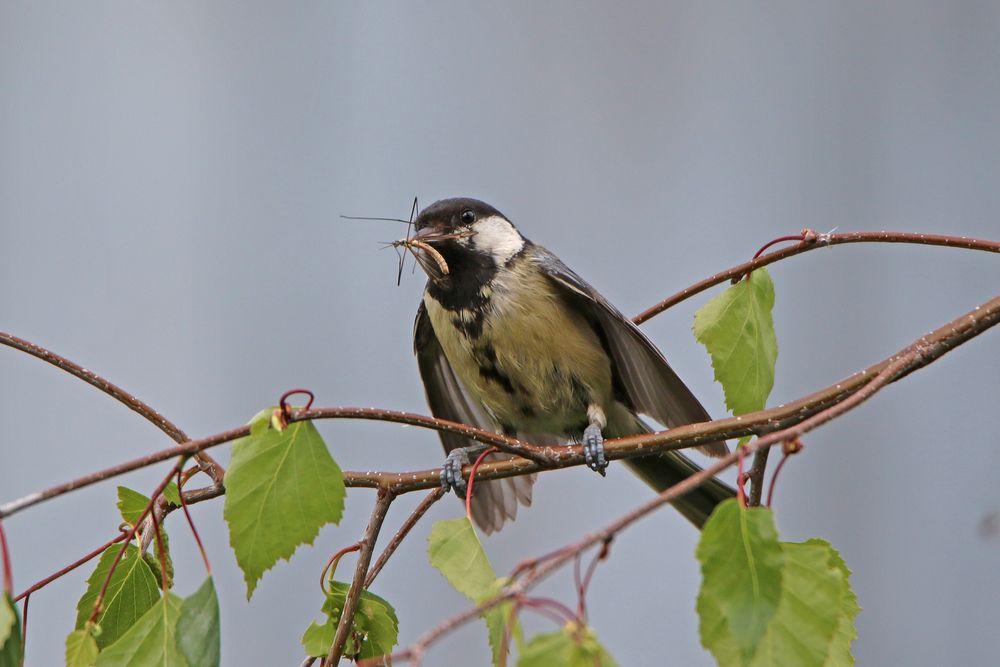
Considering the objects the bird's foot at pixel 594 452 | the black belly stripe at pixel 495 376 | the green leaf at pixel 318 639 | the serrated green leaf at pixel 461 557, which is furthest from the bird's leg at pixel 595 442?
the green leaf at pixel 318 639

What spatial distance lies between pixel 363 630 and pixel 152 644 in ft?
1.20

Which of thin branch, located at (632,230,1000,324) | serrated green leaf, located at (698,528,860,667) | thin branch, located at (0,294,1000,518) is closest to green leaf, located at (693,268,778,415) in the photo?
thin branch, located at (632,230,1000,324)

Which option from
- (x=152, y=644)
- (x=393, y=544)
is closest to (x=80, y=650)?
(x=152, y=644)

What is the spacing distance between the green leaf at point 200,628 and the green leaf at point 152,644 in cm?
3

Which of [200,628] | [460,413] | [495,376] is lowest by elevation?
[200,628]

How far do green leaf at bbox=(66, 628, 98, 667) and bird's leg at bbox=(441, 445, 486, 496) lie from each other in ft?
2.17

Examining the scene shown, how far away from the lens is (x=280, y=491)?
50.4 inches

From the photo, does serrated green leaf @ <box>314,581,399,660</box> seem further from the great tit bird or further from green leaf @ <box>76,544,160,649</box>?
the great tit bird

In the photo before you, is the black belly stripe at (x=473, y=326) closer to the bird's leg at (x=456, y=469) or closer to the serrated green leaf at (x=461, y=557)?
the bird's leg at (x=456, y=469)

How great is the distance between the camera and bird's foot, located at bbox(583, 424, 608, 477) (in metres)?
1.80

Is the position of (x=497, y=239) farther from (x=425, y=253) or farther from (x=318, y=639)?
(x=318, y=639)

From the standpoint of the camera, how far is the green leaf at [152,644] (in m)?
1.21

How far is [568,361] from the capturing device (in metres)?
2.39

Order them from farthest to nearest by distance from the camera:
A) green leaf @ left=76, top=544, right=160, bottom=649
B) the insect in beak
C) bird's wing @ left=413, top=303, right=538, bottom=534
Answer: bird's wing @ left=413, top=303, right=538, bottom=534 → the insect in beak → green leaf @ left=76, top=544, right=160, bottom=649
